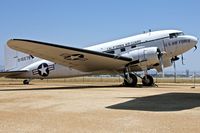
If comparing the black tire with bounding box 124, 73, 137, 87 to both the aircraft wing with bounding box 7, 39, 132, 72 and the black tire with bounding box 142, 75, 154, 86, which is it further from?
the aircraft wing with bounding box 7, 39, 132, 72

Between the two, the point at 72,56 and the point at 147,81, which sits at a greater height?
the point at 72,56

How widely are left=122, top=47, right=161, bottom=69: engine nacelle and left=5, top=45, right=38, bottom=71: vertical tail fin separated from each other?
11.2 metres

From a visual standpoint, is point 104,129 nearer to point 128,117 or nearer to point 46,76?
point 128,117

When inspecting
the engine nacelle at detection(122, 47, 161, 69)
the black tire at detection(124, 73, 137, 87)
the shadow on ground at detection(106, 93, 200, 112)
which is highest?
the engine nacelle at detection(122, 47, 161, 69)

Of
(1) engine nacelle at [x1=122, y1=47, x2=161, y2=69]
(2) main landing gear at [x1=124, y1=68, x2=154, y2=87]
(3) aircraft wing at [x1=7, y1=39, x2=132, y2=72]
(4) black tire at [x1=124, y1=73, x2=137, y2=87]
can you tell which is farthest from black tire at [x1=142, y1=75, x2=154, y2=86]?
(3) aircraft wing at [x1=7, y1=39, x2=132, y2=72]

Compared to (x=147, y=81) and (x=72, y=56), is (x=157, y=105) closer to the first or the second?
(x=72, y=56)

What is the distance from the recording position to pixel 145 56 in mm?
24891

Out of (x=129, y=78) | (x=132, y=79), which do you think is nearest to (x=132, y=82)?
(x=132, y=79)

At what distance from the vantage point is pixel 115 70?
28.0 m

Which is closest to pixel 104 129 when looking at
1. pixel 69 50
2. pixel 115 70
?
pixel 69 50

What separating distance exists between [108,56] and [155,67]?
447 centimetres

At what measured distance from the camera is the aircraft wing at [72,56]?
2239 cm

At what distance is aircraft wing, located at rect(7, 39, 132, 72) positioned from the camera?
2239 cm

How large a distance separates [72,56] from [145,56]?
5640 millimetres
